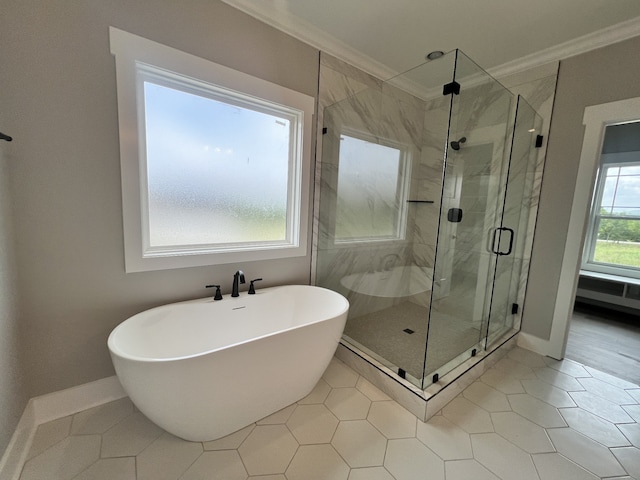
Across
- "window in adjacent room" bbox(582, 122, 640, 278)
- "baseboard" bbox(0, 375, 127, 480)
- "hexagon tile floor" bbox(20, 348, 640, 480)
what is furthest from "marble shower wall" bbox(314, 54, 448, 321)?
"window in adjacent room" bbox(582, 122, 640, 278)

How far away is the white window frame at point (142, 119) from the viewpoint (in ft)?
4.71

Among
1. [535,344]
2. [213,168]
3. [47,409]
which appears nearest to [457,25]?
[213,168]

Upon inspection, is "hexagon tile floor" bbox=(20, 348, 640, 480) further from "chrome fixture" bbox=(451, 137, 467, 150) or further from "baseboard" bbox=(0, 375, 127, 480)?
"chrome fixture" bbox=(451, 137, 467, 150)

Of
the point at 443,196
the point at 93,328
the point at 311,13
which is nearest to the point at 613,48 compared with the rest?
the point at 443,196

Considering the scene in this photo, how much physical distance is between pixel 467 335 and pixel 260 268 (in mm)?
1879

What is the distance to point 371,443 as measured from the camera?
4.48ft

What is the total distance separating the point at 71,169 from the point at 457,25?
8.94 ft

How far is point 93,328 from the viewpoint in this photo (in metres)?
1.50

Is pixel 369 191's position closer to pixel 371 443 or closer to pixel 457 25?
pixel 457 25

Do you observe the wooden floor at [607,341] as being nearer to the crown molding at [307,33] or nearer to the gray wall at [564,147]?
the gray wall at [564,147]

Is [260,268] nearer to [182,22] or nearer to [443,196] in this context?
[443,196]

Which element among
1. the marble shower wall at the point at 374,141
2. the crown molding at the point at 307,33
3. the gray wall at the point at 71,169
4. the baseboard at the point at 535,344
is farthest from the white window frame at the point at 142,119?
the baseboard at the point at 535,344

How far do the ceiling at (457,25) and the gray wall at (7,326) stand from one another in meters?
1.76

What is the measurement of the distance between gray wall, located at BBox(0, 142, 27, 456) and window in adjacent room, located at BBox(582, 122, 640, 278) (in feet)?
18.0
